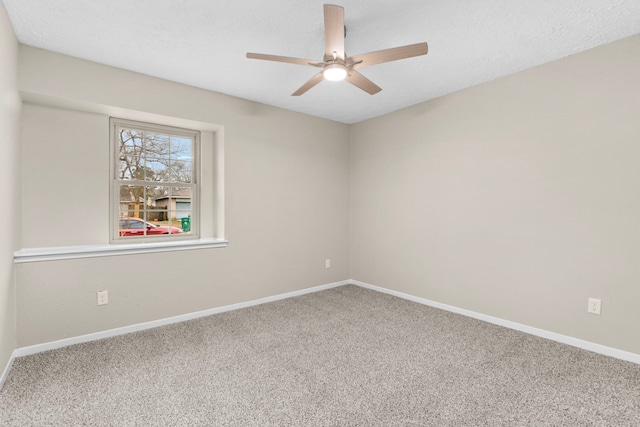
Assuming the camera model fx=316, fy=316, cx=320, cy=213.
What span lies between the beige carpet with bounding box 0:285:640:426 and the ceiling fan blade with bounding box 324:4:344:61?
6.95 feet

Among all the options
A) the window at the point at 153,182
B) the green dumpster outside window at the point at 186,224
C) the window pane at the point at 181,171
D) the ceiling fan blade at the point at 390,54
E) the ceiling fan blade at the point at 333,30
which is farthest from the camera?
the green dumpster outside window at the point at 186,224

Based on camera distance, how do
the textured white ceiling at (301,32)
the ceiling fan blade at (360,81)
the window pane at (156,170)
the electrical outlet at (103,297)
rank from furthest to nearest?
the window pane at (156,170), the electrical outlet at (103,297), the ceiling fan blade at (360,81), the textured white ceiling at (301,32)

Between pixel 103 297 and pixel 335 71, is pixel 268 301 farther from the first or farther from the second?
pixel 335 71

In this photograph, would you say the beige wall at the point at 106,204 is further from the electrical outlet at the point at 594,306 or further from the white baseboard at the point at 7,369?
the electrical outlet at the point at 594,306

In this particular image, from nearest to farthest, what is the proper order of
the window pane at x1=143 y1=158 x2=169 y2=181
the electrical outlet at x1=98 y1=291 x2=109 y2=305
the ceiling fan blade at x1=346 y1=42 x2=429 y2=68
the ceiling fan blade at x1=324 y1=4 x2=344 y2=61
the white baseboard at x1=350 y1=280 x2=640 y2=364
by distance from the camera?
the ceiling fan blade at x1=324 y1=4 x2=344 y2=61, the ceiling fan blade at x1=346 y1=42 x2=429 y2=68, the white baseboard at x1=350 y1=280 x2=640 y2=364, the electrical outlet at x1=98 y1=291 x2=109 y2=305, the window pane at x1=143 y1=158 x2=169 y2=181

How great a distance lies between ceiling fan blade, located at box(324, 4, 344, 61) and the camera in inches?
66.6

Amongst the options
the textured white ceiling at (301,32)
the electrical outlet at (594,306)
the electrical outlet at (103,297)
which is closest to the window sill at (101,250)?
the electrical outlet at (103,297)

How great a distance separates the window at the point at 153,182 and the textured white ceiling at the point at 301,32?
0.67 meters

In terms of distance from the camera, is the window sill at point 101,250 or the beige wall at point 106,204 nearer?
the window sill at point 101,250

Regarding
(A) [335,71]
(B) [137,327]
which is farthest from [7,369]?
(A) [335,71]

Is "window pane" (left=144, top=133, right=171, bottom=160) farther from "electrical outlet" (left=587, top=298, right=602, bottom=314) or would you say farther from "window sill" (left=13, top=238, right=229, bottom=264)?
"electrical outlet" (left=587, top=298, right=602, bottom=314)

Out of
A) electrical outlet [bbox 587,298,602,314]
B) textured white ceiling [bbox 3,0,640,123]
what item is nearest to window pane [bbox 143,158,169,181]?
textured white ceiling [bbox 3,0,640,123]

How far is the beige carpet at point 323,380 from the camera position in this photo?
1.71 metres

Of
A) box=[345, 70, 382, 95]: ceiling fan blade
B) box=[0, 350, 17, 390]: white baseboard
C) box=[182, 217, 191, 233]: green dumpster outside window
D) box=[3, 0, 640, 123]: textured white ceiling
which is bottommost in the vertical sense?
box=[0, 350, 17, 390]: white baseboard
